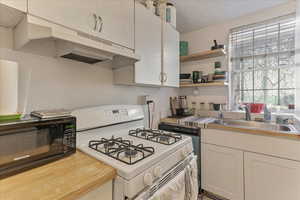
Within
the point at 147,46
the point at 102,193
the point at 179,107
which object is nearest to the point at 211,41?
the point at 179,107

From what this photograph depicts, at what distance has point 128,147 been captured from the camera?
1.00 meters

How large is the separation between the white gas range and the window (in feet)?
4.95

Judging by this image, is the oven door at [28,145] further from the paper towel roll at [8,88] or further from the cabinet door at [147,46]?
the cabinet door at [147,46]

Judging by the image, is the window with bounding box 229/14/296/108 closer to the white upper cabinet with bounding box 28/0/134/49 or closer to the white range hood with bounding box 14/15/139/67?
the white upper cabinet with bounding box 28/0/134/49

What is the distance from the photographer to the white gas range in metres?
0.73

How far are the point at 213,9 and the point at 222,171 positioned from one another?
2.00 metres

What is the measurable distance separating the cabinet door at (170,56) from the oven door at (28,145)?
124 cm

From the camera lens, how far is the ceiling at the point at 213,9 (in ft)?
5.73

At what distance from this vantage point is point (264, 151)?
4.54 ft

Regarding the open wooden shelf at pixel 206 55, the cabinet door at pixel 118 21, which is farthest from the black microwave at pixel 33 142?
the open wooden shelf at pixel 206 55

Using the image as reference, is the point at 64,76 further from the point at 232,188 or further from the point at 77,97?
the point at 232,188

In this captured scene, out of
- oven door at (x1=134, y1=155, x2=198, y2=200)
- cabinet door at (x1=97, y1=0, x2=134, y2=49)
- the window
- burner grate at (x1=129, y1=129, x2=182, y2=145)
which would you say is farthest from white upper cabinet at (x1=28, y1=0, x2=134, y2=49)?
the window

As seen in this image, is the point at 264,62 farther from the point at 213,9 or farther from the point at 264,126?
the point at 213,9

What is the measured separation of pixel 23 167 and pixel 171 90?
2042mm
